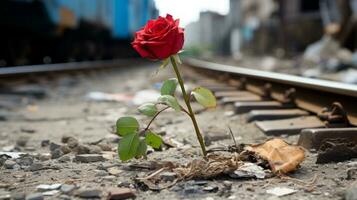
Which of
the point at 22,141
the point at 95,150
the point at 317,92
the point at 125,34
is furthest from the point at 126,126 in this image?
the point at 125,34

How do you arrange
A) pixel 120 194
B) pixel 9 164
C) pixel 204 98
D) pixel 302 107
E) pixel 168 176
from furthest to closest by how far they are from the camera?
pixel 302 107 < pixel 9 164 < pixel 204 98 < pixel 168 176 < pixel 120 194

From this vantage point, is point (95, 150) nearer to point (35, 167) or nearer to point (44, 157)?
point (44, 157)

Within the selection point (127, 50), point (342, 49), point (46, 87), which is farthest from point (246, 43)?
point (46, 87)

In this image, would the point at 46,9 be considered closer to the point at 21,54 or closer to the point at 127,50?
the point at 21,54

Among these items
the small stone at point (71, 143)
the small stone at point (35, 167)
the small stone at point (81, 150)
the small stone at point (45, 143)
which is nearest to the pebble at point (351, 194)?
the small stone at point (35, 167)

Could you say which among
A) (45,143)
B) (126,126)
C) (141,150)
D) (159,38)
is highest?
(159,38)

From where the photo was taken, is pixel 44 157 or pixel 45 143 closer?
pixel 44 157
